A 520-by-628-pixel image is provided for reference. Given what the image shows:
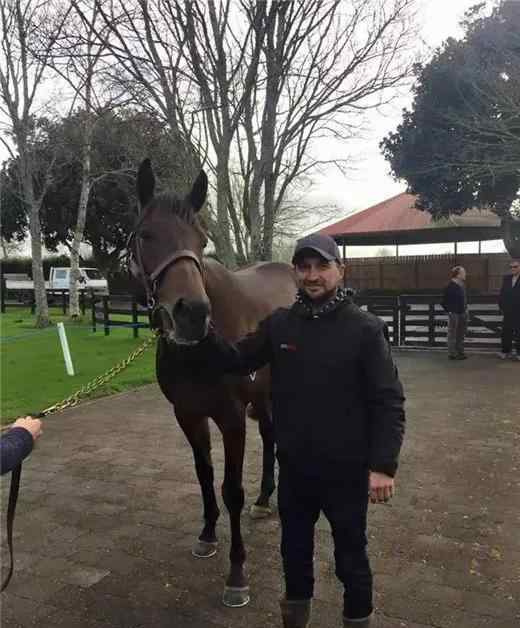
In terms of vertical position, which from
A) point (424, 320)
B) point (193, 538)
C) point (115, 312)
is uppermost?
point (115, 312)

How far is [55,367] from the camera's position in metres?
9.89

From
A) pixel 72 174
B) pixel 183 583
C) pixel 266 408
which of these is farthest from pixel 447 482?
pixel 72 174

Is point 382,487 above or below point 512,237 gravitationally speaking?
below

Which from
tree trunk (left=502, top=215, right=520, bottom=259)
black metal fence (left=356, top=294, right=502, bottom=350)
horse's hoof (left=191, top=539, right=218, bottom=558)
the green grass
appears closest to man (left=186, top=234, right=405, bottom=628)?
horse's hoof (left=191, top=539, right=218, bottom=558)

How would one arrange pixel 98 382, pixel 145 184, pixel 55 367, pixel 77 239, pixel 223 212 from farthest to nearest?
1. pixel 77 239
2. pixel 55 367
3. pixel 223 212
4. pixel 98 382
5. pixel 145 184

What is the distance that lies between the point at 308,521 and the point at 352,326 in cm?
90

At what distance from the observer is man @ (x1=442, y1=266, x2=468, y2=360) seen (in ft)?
34.5

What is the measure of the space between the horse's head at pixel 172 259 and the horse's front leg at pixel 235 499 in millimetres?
720

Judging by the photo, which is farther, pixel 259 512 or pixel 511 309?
pixel 511 309

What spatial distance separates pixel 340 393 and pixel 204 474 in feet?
5.24

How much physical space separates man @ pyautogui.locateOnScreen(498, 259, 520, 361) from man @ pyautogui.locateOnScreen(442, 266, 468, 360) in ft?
2.41

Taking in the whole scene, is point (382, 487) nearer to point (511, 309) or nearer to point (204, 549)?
point (204, 549)

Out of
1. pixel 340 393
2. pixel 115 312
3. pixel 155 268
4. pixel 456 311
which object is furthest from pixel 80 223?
pixel 340 393

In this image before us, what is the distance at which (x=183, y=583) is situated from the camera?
9.98 feet
